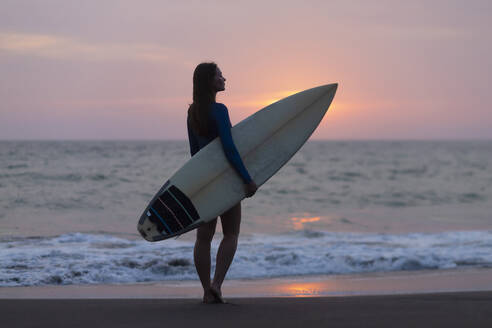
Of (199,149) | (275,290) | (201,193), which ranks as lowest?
(275,290)

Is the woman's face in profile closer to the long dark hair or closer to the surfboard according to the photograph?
the long dark hair

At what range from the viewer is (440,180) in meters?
22.8

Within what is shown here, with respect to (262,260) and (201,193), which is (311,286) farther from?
(201,193)

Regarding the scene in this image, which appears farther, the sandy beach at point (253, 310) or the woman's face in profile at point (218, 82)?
the woman's face in profile at point (218, 82)

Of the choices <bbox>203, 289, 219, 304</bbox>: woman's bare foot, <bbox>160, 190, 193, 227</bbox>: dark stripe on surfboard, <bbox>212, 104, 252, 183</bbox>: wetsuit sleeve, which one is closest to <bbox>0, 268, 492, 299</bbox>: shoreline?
<bbox>203, 289, 219, 304</bbox>: woman's bare foot

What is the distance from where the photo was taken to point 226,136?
333 centimetres

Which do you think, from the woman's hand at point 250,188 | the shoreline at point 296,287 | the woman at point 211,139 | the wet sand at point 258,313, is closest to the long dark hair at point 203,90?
the woman at point 211,139

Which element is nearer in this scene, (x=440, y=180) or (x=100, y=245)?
(x=100, y=245)

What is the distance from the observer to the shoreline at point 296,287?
4539 mm

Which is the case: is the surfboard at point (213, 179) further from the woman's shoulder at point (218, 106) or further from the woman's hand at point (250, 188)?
the woman's shoulder at point (218, 106)

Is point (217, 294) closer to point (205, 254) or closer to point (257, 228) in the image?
point (205, 254)

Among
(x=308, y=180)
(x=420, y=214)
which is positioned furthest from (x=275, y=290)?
(x=308, y=180)

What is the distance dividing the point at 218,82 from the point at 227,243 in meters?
0.91

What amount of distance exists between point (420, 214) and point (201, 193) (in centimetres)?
992
